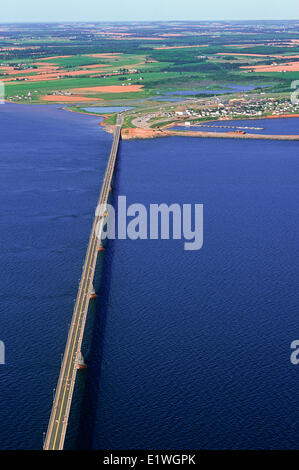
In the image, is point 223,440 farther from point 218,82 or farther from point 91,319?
point 218,82

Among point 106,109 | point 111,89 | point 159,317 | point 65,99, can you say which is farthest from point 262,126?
point 159,317

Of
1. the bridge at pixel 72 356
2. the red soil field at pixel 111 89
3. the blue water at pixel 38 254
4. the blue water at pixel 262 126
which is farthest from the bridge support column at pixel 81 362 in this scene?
the red soil field at pixel 111 89

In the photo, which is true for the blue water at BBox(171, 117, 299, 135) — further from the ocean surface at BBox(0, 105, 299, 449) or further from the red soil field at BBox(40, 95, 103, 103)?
the red soil field at BBox(40, 95, 103, 103)

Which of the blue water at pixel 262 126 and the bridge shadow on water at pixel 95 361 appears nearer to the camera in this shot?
the bridge shadow on water at pixel 95 361

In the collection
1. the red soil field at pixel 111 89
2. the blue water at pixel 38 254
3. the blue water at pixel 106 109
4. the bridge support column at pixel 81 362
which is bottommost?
the bridge support column at pixel 81 362

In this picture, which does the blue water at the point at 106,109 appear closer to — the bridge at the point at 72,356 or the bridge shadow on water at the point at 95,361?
the bridge at the point at 72,356

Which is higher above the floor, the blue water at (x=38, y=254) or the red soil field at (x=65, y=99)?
the red soil field at (x=65, y=99)

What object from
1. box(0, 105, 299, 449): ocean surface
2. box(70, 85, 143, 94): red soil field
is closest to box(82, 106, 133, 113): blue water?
box(70, 85, 143, 94): red soil field
